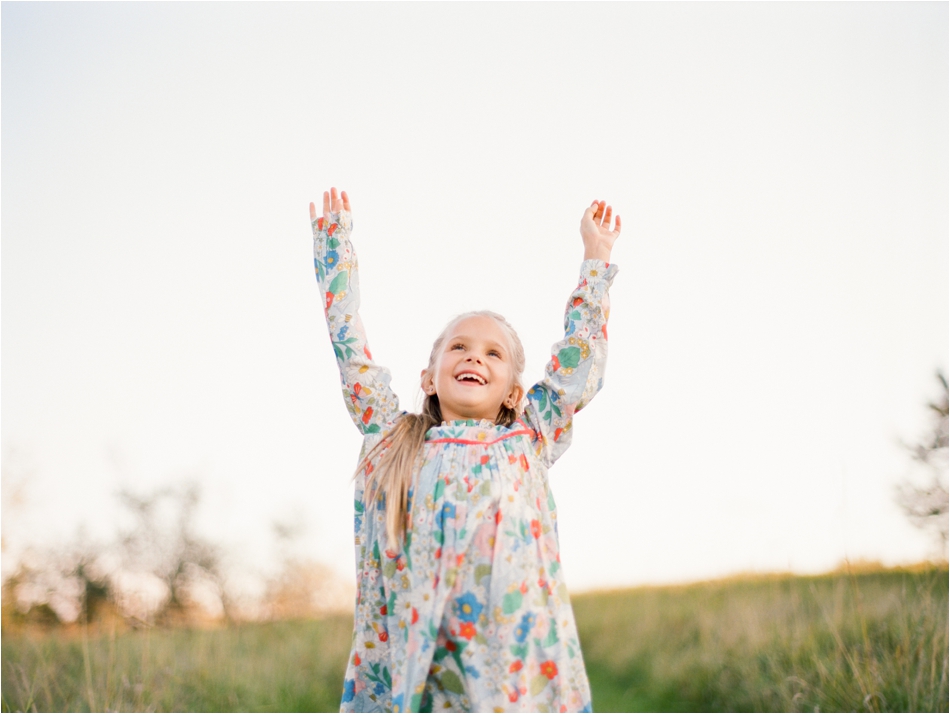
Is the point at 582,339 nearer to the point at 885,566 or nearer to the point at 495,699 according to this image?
the point at 495,699

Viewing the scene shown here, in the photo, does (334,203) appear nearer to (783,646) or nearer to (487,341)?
(487,341)

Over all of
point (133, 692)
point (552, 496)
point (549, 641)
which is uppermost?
point (552, 496)

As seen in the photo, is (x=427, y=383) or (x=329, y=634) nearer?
(x=427, y=383)

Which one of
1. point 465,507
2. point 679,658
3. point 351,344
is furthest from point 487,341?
point 679,658

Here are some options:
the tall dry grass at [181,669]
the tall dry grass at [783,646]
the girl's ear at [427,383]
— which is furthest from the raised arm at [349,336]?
the tall dry grass at [783,646]

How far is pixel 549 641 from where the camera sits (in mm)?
2338

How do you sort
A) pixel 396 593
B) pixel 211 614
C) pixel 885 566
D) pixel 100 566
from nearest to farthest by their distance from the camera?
pixel 396 593, pixel 885 566, pixel 100 566, pixel 211 614

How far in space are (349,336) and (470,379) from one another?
0.41 m

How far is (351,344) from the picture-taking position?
2738mm

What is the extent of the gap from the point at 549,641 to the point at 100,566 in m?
3.75

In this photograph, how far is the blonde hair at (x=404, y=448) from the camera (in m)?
2.50

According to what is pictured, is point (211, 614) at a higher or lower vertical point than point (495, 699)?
lower

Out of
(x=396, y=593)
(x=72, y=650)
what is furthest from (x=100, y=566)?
(x=396, y=593)

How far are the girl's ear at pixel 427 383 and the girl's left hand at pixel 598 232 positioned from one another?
660 millimetres
